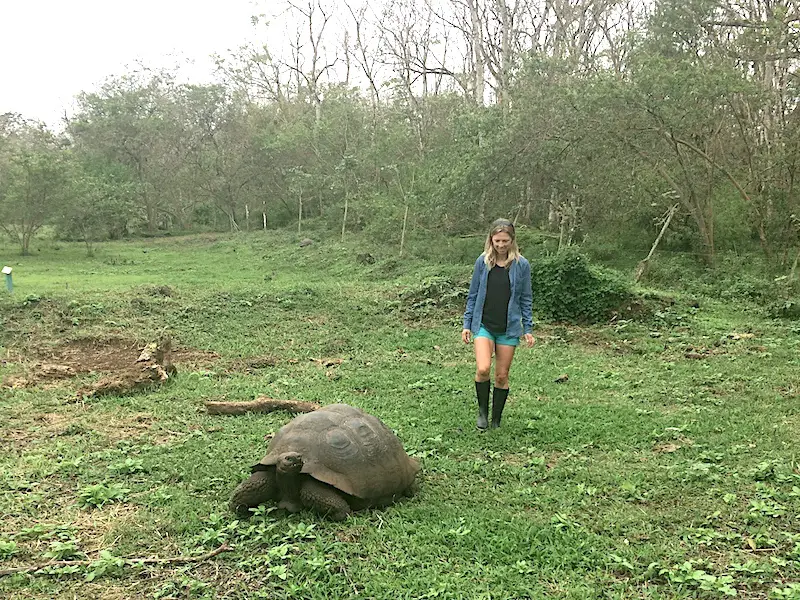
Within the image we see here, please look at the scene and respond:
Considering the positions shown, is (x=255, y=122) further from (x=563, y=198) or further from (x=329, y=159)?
(x=563, y=198)

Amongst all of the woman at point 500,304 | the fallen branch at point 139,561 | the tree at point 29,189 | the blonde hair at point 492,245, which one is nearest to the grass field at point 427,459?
the fallen branch at point 139,561

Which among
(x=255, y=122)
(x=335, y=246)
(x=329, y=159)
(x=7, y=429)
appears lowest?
(x=7, y=429)

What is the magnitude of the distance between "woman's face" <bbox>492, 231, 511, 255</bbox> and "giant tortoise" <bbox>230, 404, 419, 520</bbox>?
70.7 inches

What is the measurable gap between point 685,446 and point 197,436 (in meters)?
3.69

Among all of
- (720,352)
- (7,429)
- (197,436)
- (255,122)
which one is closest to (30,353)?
(7,429)

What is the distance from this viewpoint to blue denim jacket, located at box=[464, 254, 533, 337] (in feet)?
16.1

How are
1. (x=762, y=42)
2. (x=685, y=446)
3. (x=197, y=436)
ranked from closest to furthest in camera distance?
1. (x=685, y=446)
2. (x=197, y=436)
3. (x=762, y=42)

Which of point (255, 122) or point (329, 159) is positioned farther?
point (255, 122)

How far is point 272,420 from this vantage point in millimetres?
5375

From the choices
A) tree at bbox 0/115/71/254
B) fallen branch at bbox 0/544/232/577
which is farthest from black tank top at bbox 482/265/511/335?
tree at bbox 0/115/71/254

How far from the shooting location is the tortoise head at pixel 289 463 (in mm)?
3482

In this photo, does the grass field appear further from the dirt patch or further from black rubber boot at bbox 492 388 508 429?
black rubber boot at bbox 492 388 508 429

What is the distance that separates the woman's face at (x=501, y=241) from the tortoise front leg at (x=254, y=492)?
7.72 ft

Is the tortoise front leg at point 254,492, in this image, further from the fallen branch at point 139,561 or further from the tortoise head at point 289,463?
the fallen branch at point 139,561
